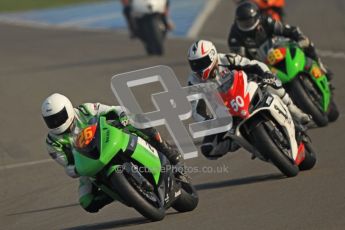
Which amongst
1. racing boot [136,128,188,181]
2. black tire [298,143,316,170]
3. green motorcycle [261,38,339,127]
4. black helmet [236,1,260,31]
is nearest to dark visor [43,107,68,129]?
racing boot [136,128,188,181]

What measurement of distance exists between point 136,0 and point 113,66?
5.63ft

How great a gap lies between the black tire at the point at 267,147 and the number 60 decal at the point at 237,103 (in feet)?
1.01

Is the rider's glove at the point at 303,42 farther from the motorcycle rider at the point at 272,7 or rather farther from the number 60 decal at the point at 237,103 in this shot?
the motorcycle rider at the point at 272,7

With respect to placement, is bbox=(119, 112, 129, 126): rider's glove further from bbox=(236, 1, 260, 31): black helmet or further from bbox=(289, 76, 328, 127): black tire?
bbox=(236, 1, 260, 31): black helmet

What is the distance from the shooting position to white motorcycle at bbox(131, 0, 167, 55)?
2323cm

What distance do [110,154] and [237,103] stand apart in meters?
1.99

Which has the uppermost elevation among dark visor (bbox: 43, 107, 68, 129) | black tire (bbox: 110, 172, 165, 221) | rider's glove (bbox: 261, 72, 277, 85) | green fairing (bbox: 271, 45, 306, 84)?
dark visor (bbox: 43, 107, 68, 129)

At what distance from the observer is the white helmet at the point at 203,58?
1074 cm

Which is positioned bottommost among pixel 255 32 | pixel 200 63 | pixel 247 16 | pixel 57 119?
pixel 255 32

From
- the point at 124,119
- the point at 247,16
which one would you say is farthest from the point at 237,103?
the point at 247,16

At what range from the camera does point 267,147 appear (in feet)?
33.2

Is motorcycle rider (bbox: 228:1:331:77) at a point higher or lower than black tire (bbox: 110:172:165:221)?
lower

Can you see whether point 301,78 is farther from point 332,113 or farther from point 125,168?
point 125,168

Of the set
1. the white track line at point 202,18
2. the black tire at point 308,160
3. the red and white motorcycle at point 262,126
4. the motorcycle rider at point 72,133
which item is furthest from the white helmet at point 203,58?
the white track line at point 202,18
